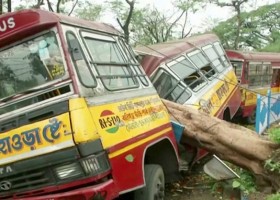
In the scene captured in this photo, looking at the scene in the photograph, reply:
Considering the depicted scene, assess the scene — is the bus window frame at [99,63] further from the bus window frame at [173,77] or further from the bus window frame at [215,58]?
the bus window frame at [215,58]

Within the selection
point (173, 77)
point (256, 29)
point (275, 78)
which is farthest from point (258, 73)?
point (256, 29)

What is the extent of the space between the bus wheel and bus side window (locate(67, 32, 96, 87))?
129cm

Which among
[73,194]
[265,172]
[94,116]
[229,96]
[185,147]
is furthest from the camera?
[229,96]

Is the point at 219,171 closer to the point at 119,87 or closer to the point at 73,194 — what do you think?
the point at 119,87

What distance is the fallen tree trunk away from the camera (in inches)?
214

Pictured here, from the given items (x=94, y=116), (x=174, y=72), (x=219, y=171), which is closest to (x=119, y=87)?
(x=94, y=116)

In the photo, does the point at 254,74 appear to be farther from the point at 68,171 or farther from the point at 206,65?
the point at 68,171

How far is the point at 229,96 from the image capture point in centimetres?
1018

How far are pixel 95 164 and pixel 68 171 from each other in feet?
0.82

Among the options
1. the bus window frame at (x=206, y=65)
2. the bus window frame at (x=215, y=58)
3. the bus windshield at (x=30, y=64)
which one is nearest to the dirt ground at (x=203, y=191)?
the bus window frame at (x=206, y=65)

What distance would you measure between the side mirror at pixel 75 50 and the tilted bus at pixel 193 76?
3.32m

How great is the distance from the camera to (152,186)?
188 inches

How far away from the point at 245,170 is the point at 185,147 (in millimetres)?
1115

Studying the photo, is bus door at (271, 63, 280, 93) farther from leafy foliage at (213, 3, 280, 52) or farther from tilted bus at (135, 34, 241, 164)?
leafy foliage at (213, 3, 280, 52)
